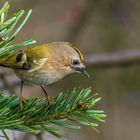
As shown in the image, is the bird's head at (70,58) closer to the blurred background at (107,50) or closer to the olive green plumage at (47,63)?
the olive green plumage at (47,63)

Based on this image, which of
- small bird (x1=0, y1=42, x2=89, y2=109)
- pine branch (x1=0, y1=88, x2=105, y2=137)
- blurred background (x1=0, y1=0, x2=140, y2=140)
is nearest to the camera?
pine branch (x1=0, y1=88, x2=105, y2=137)

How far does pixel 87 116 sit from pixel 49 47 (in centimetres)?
95

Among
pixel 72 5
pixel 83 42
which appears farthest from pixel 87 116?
pixel 83 42

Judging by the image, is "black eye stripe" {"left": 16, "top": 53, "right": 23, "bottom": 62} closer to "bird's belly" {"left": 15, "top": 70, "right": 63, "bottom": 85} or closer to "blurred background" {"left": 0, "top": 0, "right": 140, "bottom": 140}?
"bird's belly" {"left": 15, "top": 70, "right": 63, "bottom": 85}

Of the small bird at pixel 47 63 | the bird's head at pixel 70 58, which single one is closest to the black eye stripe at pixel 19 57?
the small bird at pixel 47 63

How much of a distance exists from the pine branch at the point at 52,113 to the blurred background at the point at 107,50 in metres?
2.81

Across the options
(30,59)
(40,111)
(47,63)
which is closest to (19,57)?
(30,59)

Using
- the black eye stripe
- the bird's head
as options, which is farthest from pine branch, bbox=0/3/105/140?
the bird's head

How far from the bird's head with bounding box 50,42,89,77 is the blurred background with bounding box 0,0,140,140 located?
76.3 inches

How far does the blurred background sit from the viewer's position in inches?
208

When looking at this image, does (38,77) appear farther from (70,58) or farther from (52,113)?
(52,113)

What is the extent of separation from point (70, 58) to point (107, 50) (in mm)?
3112

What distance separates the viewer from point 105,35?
565 centimetres

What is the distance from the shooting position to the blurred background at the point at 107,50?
5.29 metres
